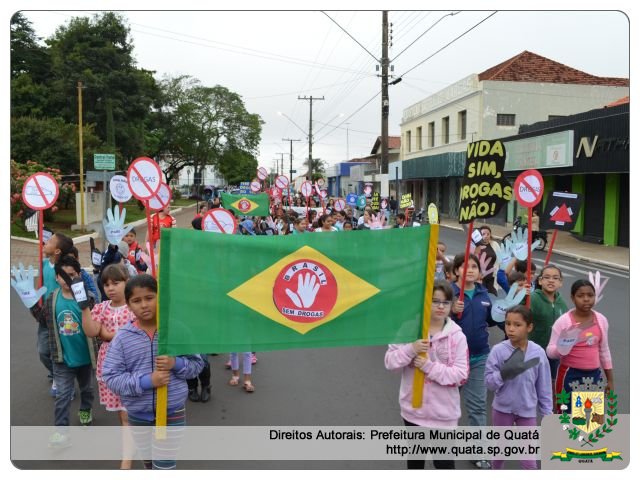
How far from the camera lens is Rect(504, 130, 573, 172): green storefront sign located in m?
22.2

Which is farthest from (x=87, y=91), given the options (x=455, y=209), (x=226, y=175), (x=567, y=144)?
(x=226, y=175)

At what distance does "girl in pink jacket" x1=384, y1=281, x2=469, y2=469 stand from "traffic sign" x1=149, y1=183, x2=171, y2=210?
4.57 metres

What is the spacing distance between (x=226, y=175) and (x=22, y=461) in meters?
59.3

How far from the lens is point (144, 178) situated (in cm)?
685

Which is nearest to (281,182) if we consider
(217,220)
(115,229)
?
(217,220)

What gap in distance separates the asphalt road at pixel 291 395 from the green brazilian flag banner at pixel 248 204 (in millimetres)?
6359

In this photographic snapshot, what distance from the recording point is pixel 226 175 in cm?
6253

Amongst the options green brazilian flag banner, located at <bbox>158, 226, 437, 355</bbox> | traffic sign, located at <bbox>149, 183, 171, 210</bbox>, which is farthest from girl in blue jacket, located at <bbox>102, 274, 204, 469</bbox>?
traffic sign, located at <bbox>149, 183, 171, 210</bbox>

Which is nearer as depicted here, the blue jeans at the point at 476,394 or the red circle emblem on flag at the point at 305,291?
the red circle emblem on flag at the point at 305,291

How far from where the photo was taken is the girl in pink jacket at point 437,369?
349 cm

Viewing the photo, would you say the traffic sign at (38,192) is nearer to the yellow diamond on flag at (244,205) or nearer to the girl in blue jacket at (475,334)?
the girl in blue jacket at (475,334)

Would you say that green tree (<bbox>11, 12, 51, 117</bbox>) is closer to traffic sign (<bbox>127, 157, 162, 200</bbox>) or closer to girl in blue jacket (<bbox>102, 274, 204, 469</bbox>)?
traffic sign (<bbox>127, 157, 162, 200</bbox>)

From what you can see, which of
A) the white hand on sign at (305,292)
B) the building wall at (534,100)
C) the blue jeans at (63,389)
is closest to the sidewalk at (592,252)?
the building wall at (534,100)

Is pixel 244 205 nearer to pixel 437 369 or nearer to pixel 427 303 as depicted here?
pixel 427 303
